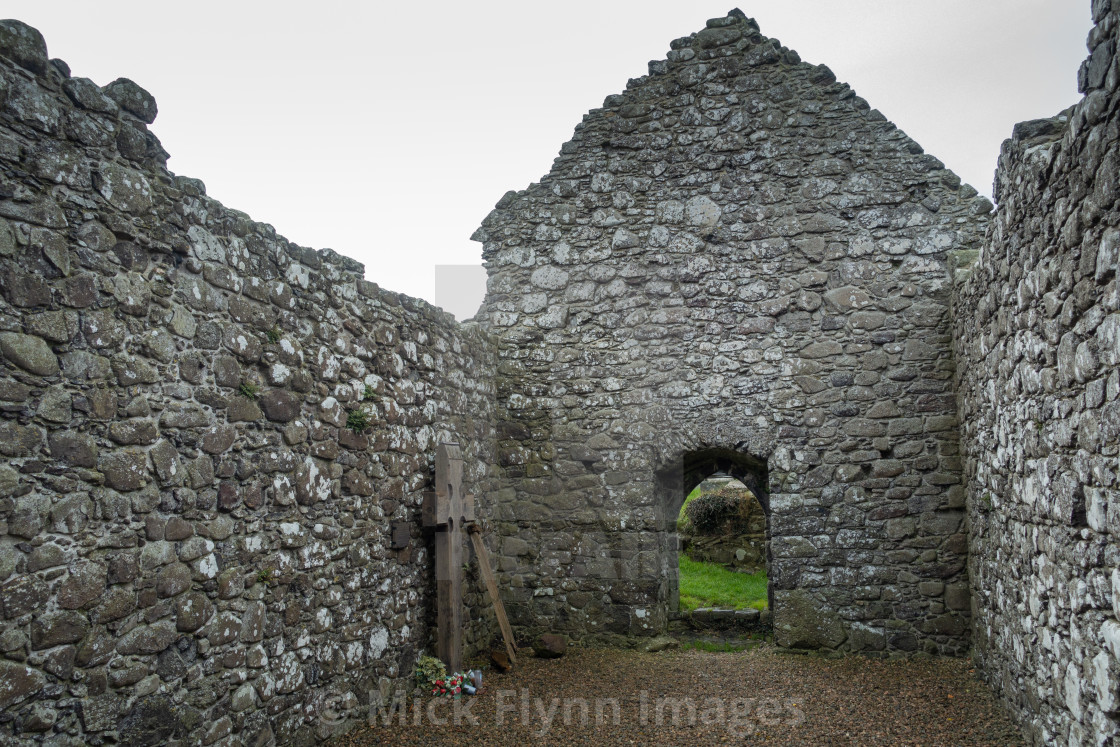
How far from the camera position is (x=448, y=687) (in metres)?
4.72

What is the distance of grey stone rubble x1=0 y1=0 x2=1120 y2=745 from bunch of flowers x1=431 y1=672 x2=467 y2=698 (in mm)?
188

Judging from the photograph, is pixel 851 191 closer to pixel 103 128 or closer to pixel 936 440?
pixel 936 440

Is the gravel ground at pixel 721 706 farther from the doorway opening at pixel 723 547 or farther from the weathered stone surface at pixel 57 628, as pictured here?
the weathered stone surface at pixel 57 628

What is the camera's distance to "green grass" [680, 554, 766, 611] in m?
8.82

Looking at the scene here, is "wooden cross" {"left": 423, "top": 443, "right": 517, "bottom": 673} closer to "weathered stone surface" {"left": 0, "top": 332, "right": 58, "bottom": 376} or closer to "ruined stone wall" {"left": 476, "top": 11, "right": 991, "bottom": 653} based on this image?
"ruined stone wall" {"left": 476, "top": 11, "right": 991, "bottom": 653}

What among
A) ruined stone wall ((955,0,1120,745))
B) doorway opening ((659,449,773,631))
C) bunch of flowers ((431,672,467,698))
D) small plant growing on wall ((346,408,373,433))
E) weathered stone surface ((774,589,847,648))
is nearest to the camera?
ruined stone wall ((955,0,1120,745))

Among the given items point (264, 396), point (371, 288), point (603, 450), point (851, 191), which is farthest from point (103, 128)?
point (851, 191)

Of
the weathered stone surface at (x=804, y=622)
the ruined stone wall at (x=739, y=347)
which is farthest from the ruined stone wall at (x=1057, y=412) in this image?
the weathered stone surface at (x=804, y=622)

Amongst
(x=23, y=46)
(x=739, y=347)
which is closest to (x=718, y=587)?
(x=739, y=347)

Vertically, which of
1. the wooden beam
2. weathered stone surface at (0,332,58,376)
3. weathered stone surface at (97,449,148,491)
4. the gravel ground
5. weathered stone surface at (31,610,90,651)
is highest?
weathered stone surface at (0,332,58,376)

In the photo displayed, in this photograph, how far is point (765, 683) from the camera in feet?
16.7

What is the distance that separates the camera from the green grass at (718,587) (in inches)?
347

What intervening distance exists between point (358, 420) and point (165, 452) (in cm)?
140

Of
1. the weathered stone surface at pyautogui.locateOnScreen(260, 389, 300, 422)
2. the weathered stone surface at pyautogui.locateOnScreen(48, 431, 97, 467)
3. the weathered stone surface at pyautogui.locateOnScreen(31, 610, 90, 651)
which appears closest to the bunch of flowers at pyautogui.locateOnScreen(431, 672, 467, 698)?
the weathered stone surface at pyautogui.locateOnScreen(260, 389, 300, 422)
